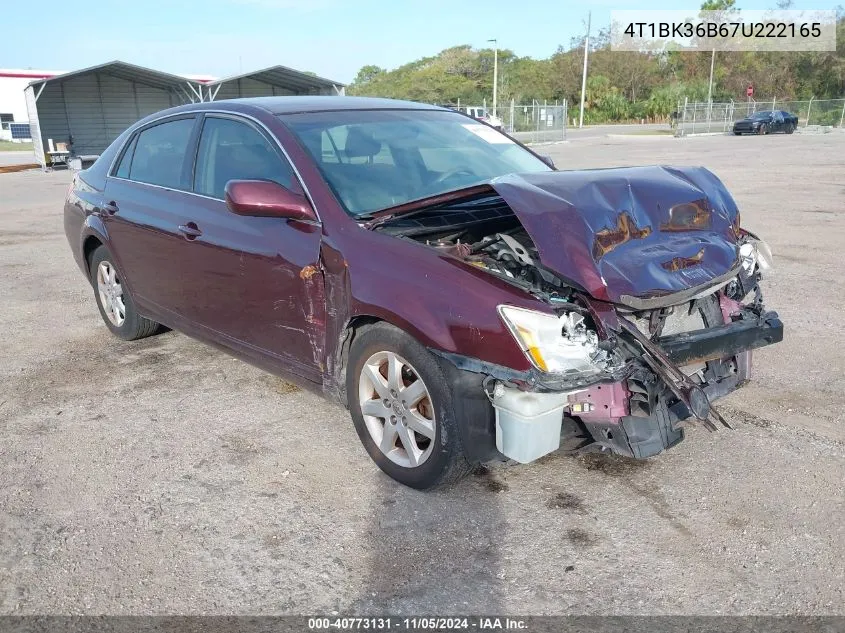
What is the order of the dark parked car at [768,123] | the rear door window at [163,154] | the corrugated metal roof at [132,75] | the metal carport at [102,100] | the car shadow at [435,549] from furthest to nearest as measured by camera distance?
the dark parked car at [768,123] < the metal carport at [102,100] < the corrugated metal roof at [132,75] < the rear door window at [163,154] < the car shadow at [435,549]

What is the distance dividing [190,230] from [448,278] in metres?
1.94

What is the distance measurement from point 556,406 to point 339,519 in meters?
1.04

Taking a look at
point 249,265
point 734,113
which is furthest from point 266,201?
point 734,113

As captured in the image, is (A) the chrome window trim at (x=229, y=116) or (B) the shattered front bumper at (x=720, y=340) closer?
(B) the shattered front bumper at (x=720, y=340)

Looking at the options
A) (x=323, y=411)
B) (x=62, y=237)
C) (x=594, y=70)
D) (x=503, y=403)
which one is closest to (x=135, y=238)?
→ (x=323, y=411)

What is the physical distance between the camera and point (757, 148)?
26375mm

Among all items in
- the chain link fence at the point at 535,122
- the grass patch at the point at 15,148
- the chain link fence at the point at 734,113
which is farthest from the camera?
the chain link fence at the point at 734,113

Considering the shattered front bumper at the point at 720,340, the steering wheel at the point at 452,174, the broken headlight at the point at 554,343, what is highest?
the steering wheel at the point at 452,174

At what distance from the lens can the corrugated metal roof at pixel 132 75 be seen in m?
26.1

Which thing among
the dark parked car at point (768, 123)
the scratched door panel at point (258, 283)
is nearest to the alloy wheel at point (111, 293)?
the scratched door panel at point (258, 283)

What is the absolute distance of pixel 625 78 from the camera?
69.0 m

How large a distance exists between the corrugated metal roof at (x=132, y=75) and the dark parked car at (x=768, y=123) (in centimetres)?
2705

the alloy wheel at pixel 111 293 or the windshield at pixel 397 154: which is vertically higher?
the windshield at pixel 397 154

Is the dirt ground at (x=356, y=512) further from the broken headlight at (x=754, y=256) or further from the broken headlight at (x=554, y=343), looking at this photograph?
the broken headlight at (x=754, y=256)
